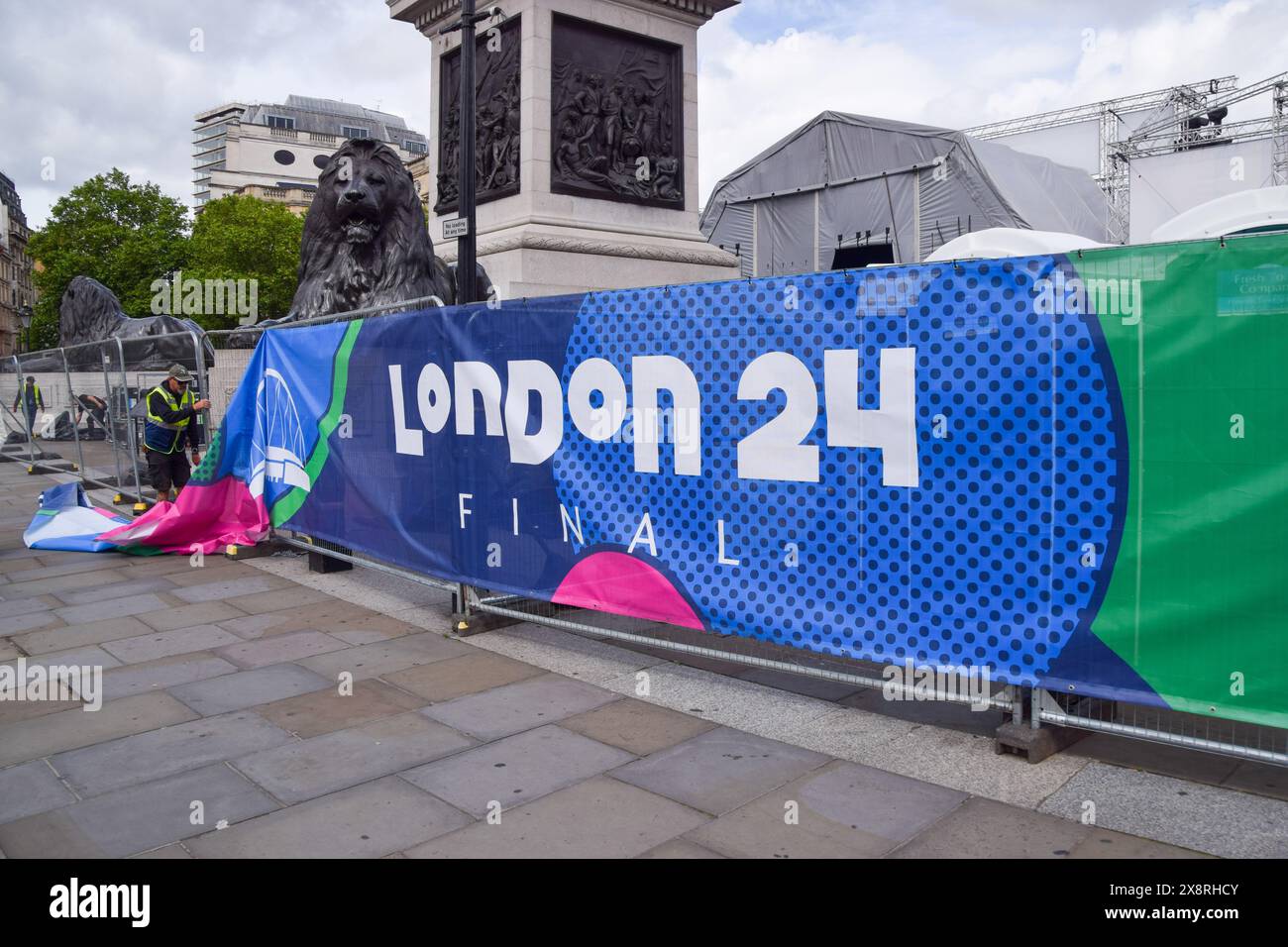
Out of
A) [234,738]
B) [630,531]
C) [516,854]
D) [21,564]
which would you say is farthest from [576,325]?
[21,564]

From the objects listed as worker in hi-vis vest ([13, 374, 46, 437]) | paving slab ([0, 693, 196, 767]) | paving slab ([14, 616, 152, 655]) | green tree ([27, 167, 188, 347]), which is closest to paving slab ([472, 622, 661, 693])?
paving slab ([0, 693, 196, 767])

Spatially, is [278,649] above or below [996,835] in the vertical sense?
above

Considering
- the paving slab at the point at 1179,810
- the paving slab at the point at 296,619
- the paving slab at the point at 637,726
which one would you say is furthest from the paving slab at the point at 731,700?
the paving slab at the point at 296,619

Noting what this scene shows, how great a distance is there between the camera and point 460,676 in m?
6.24

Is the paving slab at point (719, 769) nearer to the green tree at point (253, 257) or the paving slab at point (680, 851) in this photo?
the paving slab at point (680, 851)

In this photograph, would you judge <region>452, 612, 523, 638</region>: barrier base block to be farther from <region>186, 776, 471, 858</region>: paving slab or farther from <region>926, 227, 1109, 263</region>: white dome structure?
<region>926, 227, 1109, 263</region>: white dome structure

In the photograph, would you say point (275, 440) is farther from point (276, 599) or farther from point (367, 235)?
point (367, 235)

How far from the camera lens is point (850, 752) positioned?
4.80m

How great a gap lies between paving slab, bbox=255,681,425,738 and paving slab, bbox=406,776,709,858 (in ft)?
5.10

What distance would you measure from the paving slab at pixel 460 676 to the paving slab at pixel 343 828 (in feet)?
4.57

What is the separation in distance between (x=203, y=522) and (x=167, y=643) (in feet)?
12.7

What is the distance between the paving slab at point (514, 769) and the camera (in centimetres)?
438

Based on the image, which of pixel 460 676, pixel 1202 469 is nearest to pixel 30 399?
pixel 460 676

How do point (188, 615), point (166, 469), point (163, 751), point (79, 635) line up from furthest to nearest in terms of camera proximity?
point (166, 469), point (188, 615), point (79, 635), point (163, 751)
